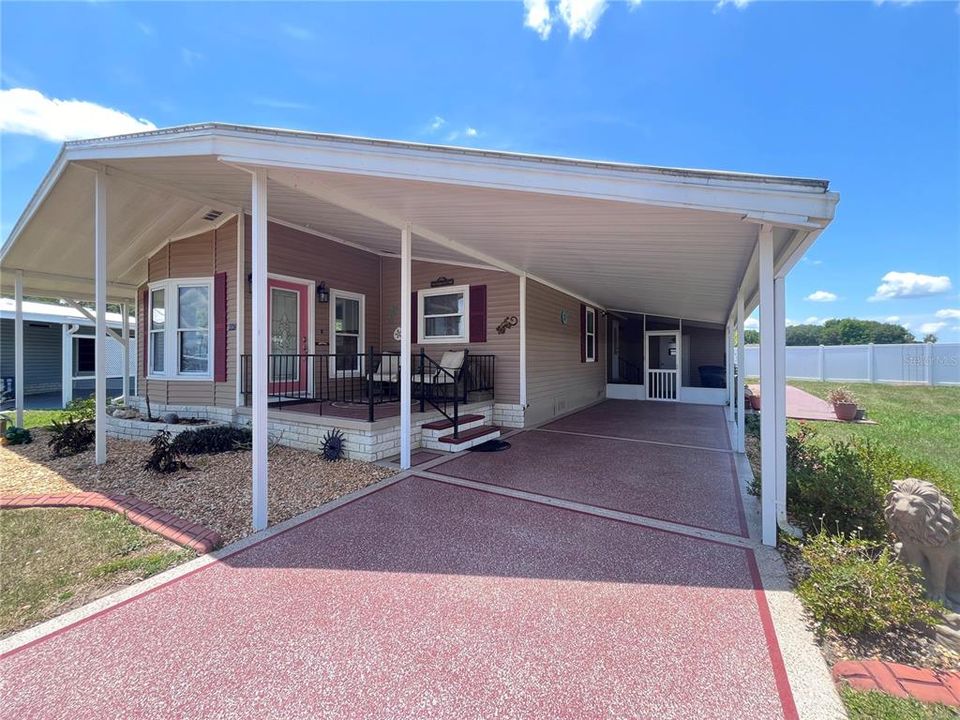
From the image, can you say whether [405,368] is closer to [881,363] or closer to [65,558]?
[65,558]

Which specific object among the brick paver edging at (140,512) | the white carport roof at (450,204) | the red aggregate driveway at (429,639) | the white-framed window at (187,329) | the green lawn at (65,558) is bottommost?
the red aggregate driveway at (429,639)

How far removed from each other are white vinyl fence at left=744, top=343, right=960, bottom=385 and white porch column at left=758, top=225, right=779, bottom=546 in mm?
16656

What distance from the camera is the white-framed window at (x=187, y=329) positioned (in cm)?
700

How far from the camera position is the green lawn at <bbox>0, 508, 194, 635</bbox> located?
244 cm

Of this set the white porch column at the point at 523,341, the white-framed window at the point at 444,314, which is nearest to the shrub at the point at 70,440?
the white-framed window at the point at 444,314

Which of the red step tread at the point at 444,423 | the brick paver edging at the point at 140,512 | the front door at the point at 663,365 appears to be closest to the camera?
the brick paver edging at the point at 140,512

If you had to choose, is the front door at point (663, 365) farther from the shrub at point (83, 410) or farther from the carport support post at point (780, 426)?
the shrub at point (83, 410)

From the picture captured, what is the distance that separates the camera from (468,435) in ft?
20.9

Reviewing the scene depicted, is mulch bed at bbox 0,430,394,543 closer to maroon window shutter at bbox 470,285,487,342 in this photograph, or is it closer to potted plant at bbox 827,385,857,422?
maroon window shutter at bbox 470,285,487,342

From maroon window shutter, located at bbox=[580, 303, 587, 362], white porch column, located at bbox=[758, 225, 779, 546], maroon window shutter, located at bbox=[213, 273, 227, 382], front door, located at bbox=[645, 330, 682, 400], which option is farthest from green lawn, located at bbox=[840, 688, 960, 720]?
front door, located at bbox=[645, 330, 682, 400]

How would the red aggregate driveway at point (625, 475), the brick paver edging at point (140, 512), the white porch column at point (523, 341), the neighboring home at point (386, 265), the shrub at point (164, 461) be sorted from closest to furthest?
the brick paver edging at point (140, 512) < the neighboring home at point (386, 265) < the red aggregate driveway at point (625, 475) < the shrub at point (164, 461) < the white porch column at point (523, 341)

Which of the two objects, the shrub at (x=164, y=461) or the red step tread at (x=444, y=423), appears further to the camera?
the red step tread at (x=444, y=423)

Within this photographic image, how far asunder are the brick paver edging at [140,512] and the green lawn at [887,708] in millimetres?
3805

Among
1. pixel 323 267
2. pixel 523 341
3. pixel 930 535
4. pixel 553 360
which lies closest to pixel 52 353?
pixel 323 267
